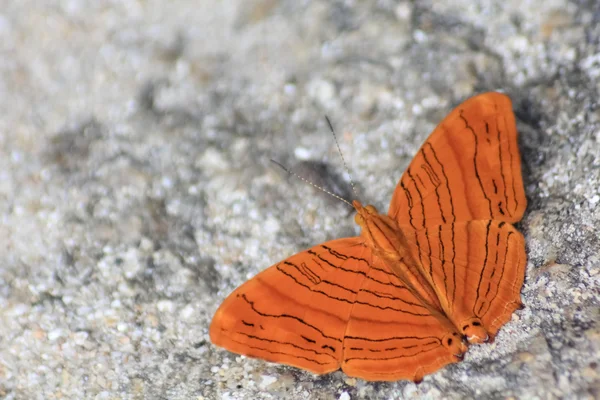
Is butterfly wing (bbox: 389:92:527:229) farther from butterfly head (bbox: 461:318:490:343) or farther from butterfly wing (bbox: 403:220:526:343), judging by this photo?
butterfly head (bbox: 461:318:490:343)

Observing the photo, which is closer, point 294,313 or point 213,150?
point 294,313

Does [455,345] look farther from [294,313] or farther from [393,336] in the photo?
[294,313]

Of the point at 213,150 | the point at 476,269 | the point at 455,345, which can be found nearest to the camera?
the point at 455,345

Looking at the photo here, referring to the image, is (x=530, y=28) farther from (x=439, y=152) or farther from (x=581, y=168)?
(x=439, y=152)

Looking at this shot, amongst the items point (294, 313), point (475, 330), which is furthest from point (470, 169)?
point (294, 313)

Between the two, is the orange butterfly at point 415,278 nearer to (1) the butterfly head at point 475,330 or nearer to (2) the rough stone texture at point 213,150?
(1) the butterfly head at point 475,330
